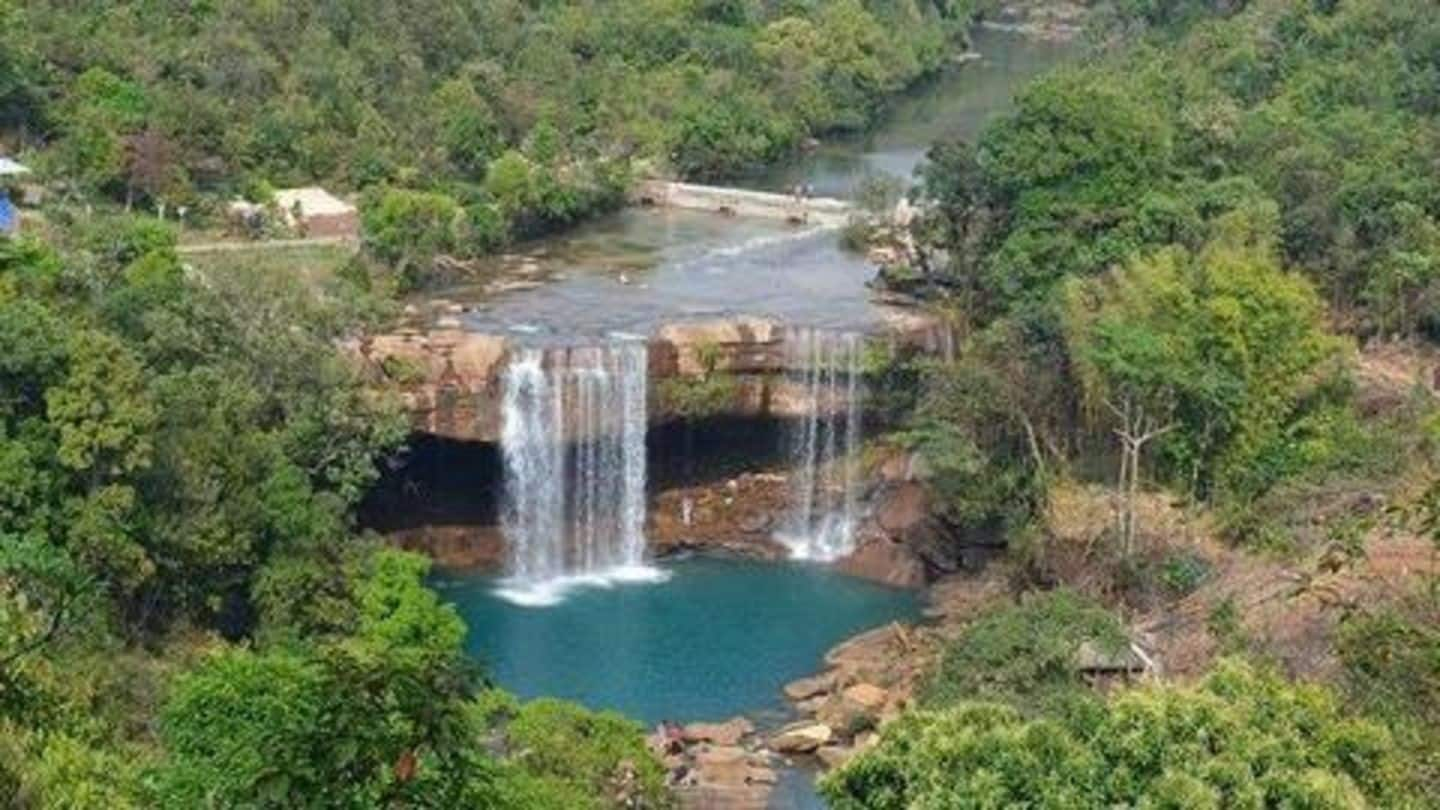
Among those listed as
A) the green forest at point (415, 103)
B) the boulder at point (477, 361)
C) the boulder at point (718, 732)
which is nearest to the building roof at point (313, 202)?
the green forest at point (415, 103)

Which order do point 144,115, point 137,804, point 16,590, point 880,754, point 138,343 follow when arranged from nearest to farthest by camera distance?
point 137,804
point 880,754
point 16,590
point 138,343
point 144,115

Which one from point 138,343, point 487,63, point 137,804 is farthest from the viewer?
point 487,63

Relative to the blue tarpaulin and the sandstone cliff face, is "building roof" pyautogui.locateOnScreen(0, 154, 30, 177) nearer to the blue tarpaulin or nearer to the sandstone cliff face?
the blue tarpaulin

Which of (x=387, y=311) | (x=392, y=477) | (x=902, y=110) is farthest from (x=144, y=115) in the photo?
(x=902, y=110)

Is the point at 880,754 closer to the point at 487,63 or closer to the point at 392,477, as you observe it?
the point at 392,477

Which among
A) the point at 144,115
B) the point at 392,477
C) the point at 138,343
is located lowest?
the point at 392,477

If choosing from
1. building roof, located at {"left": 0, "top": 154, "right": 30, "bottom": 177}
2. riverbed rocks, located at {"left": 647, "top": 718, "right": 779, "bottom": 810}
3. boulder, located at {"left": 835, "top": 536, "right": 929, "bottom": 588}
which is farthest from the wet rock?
building roof, located at {"left": 0, "top": 154, "right": 30, "bottom": 177}

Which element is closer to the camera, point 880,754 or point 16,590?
point 880,754
